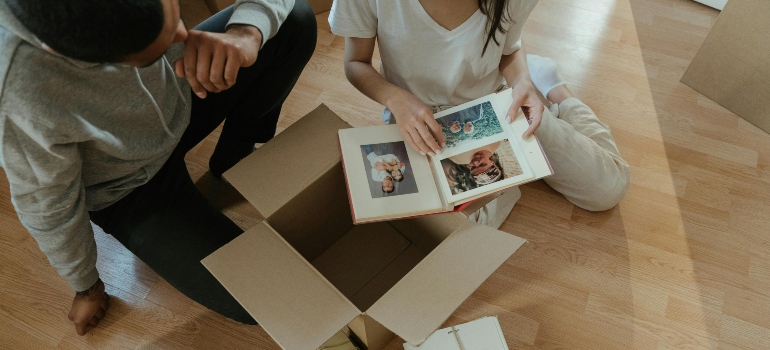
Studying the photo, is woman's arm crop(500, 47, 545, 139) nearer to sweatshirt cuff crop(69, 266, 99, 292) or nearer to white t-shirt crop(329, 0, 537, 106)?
white t-shirt crop(329, 0, 537, 106)

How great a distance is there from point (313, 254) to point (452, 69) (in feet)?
1.54

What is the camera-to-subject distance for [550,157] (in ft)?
3.57

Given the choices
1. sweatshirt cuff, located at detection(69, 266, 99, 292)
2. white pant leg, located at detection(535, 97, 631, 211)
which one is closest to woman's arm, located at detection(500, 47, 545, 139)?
white pant leg, located at detection(535, 97, 631, 211)

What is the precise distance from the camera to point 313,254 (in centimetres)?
102

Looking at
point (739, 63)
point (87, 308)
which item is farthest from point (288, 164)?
point (739, 63)

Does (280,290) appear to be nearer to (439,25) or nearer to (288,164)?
(288,164)

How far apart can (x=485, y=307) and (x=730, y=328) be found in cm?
53

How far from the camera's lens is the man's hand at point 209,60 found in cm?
66

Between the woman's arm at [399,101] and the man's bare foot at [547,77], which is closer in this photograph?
the woman's arm at [399,101]

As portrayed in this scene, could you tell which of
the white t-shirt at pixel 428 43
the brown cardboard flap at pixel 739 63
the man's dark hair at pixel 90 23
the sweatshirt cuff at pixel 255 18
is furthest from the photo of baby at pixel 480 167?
the brown cardboard flap at pixel 739 63

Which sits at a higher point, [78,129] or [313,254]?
[78,129]

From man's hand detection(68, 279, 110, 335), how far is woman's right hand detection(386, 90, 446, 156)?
716 mm

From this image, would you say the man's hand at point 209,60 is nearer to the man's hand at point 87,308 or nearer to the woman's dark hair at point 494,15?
the woman's dark hair at point 494,15

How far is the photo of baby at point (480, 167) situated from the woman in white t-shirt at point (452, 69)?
0.04 m
